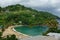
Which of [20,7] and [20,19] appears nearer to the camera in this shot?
[20,19]

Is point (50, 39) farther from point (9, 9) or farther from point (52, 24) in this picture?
point (9, 9)

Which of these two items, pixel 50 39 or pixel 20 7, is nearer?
pixel 50 39

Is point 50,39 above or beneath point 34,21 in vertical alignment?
above

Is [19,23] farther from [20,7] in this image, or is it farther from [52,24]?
[20,7]

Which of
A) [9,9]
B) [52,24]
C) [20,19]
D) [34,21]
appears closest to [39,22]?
[34,21]

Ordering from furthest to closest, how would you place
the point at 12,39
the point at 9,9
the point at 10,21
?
the point at 9,9 → the point at 10,21 → the point at 12,39

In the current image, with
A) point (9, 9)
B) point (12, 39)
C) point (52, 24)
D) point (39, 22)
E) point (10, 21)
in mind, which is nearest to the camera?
point (12, 39)

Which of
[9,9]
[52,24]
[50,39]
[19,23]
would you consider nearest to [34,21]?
[19,23]

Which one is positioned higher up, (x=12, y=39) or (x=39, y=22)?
(x=12, y=39)
